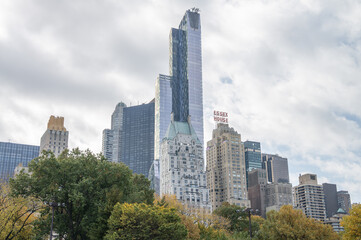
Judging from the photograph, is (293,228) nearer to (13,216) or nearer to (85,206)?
(85,206)

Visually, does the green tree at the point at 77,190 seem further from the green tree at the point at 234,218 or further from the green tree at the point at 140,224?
the green tree at the point at 234,218

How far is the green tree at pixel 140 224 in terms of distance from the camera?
4809 centimetres

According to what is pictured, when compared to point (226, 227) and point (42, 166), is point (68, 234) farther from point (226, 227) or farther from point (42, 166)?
point (226, 227)

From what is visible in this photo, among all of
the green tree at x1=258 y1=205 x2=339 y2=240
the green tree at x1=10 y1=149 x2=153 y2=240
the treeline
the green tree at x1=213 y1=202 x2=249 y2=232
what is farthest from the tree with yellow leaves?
the green tree at x1=213 y1=202 x2=249 y2=232

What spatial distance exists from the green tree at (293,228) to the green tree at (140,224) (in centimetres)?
2228

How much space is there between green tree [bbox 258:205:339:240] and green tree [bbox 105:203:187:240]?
22.3 meters

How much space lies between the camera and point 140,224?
4928 centimetres

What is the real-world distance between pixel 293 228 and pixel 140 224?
1154 inches

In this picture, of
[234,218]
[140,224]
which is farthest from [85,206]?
[234,218]

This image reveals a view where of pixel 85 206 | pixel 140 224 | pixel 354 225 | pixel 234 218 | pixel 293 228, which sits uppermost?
pixel 234 218

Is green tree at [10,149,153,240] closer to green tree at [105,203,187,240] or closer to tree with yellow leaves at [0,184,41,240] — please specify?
tree with yellow leaves at [0,184,41,240]

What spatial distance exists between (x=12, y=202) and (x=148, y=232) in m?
19.3

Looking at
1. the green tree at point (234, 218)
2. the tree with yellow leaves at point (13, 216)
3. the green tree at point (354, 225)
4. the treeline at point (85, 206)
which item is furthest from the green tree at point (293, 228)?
the tree with yellow leaves at point (13, 216)

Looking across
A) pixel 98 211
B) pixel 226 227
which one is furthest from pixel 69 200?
pixel 226 227
